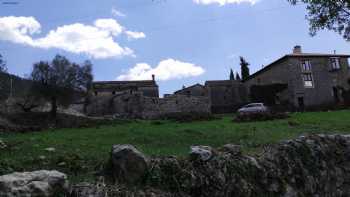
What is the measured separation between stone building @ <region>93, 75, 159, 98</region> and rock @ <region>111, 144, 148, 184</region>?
165 ft

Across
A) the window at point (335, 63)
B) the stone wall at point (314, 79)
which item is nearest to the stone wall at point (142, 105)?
the stone wall at point (314, 79)

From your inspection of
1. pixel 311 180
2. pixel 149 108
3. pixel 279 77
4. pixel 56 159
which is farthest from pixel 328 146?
pixel 279 77

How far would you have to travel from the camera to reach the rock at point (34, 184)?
4180 mm

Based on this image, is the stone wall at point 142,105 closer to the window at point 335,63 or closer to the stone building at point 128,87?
the stone building at point 128,87

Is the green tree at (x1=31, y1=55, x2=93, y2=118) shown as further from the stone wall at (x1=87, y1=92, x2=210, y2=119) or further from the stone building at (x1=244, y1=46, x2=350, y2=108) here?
the stone building at (x1=244, y1=46, x2=350, y2=108)

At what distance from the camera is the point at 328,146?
885 centimetres

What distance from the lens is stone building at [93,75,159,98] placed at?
5600cm

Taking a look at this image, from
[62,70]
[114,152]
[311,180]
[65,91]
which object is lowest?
[311,180]

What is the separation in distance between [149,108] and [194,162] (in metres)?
34.3

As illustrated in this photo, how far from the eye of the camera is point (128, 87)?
56.9 metres

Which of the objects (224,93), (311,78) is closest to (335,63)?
(311,78)

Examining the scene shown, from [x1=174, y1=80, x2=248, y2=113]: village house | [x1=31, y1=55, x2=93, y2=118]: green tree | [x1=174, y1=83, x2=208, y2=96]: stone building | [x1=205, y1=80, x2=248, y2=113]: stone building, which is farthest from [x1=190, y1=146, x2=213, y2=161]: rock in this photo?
[x1=174, y1=83, x2=208, y2=96]: stone building

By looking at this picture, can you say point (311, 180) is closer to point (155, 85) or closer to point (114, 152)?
point (114, 152)

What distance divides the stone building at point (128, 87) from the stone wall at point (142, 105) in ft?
34.3
